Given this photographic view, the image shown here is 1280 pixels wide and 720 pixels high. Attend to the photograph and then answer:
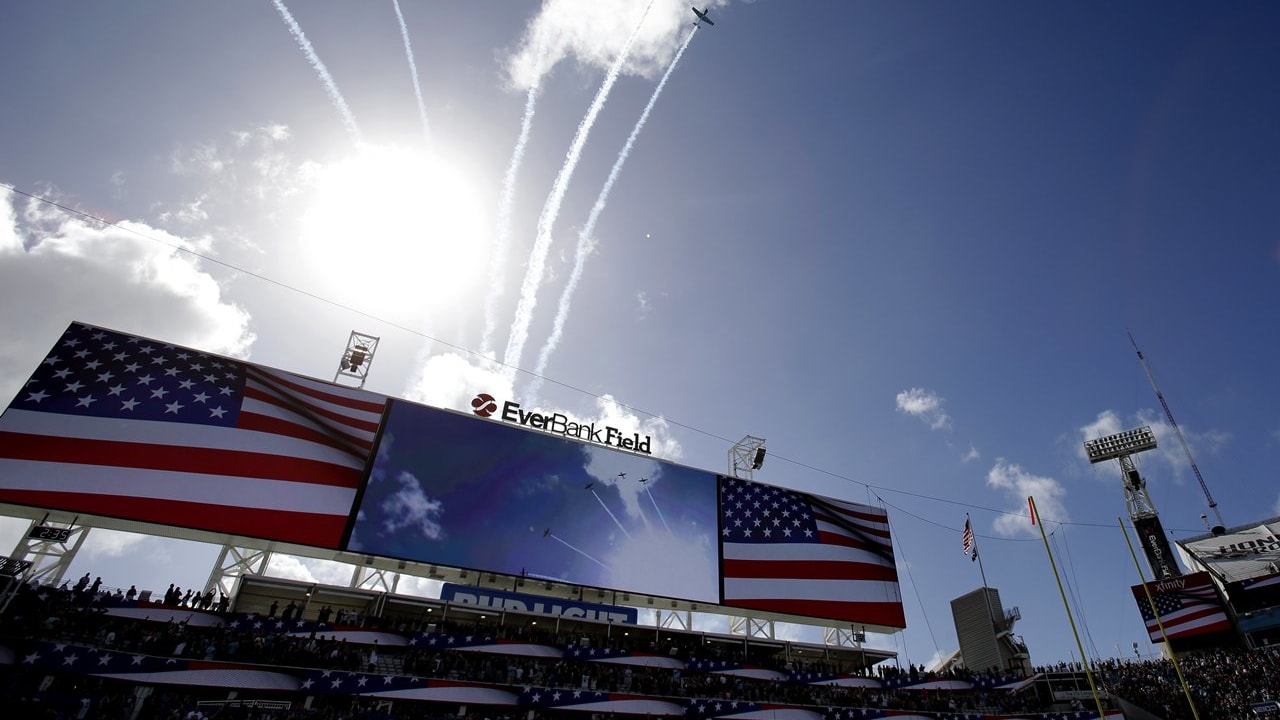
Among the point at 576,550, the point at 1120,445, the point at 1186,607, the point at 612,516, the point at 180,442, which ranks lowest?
the point at 576,550

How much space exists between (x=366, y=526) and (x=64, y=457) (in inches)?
577

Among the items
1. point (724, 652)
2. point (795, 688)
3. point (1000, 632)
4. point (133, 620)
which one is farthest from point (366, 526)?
point (1000, 632)

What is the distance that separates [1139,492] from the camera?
71250 millimetres

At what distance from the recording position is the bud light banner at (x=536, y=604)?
4075cm

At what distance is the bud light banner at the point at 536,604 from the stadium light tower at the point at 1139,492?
52037mm

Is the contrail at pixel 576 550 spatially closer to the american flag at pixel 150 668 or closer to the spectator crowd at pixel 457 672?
the spectator crowd at pixel 457 672

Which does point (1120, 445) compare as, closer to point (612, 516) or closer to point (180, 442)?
point (612, 516)

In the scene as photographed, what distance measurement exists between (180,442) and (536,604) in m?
21.8

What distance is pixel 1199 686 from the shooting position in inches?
1810

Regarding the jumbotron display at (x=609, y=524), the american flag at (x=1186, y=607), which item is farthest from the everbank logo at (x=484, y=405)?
the american flag at (x=1186, y=607)

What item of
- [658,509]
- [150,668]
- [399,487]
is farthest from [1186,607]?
[150,668]

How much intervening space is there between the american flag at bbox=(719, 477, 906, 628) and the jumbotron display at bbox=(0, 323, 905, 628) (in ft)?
0.37

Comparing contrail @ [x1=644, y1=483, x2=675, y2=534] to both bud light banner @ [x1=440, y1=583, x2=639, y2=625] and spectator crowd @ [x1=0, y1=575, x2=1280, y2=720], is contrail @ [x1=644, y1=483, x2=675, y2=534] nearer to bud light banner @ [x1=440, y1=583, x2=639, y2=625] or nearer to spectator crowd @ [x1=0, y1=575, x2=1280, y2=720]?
bud light banner @ [x1=440, y1=583, x2=639, y2=625]

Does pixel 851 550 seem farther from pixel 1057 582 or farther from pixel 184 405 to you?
pixel 184 405
